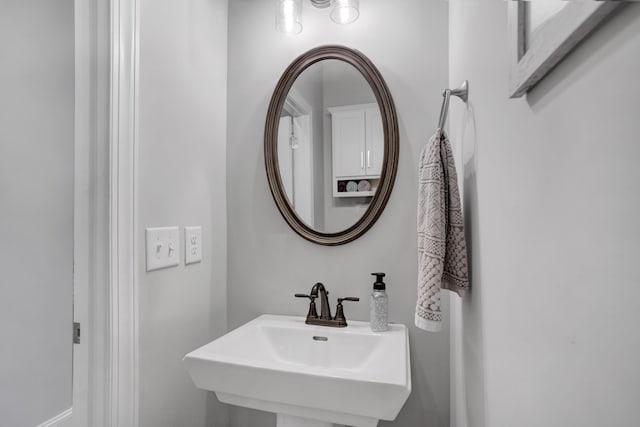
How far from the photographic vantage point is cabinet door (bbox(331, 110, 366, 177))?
50.9 inches

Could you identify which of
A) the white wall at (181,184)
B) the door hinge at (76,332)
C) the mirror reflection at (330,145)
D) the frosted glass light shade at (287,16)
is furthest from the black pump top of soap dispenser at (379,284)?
the frosted glass light shade at (287,16)

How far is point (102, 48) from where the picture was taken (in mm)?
920

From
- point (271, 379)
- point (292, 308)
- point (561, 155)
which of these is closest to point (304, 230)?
point (292, 308)

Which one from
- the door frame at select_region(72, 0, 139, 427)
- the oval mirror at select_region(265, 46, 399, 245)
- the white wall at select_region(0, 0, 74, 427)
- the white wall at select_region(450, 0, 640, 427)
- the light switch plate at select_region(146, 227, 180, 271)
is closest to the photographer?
the white wall at select_region(450, 0, 640, 427)

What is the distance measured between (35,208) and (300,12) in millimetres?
1658

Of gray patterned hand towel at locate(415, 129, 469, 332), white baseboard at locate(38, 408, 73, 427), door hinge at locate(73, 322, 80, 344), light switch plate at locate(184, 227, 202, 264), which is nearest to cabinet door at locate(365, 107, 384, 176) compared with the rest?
gray patterned hand towel at locate(415, 129, 469, 332)

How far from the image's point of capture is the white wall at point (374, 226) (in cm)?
123

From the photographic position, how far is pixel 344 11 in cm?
125

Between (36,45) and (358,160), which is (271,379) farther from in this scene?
(36,45)

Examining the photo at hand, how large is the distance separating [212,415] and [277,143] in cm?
116

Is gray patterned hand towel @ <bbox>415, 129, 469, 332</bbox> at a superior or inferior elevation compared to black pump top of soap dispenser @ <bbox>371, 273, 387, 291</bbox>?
superior

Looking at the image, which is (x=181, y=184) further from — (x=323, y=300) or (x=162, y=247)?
(x=323, y=300)

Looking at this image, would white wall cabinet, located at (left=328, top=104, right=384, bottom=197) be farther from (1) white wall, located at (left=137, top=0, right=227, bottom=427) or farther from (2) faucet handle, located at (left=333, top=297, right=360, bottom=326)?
(1) white wall, located at (left=137, top=0, right=227, bottom=427)

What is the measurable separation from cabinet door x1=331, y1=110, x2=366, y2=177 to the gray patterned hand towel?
493 millimetres
